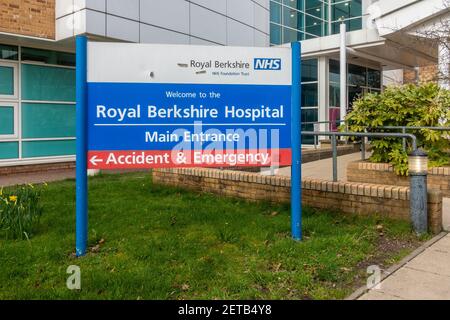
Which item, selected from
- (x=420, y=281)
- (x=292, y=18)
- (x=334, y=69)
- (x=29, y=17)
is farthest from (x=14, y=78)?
(x=292, y=18)

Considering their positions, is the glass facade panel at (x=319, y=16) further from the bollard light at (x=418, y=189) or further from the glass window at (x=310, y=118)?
the bollard light at (x=418, y=189)

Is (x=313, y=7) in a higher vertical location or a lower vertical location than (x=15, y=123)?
higher

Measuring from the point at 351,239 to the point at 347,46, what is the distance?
13.6m

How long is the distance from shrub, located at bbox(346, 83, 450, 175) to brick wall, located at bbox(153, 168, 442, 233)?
5.79 feet

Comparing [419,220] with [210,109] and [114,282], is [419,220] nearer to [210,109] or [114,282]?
[210,109]

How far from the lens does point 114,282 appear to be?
361 centimetres

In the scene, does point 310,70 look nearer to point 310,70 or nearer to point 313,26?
point 310,70

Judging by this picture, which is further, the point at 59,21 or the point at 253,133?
the point at 59,21

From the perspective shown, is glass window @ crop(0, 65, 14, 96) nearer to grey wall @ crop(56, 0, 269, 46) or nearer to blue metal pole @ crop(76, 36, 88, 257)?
grey wall @ crop(56, 0, 269, 46)

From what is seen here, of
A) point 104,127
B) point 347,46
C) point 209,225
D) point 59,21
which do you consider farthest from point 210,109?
point 347,46

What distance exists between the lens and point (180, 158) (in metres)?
4.71

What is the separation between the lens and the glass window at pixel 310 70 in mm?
18984

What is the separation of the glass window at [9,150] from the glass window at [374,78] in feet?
50.6

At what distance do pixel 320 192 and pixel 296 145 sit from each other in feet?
4.24
